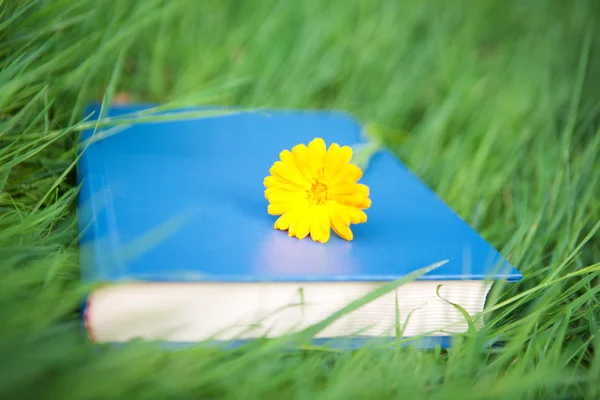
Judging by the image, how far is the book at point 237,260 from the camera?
905 millimetres

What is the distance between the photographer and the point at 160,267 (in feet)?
2.95

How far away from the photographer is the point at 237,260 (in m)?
0.96

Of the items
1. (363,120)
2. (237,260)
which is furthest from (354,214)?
(363,120)

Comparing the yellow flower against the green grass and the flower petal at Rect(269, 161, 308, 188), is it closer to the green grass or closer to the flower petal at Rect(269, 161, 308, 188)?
the flower petal at Rect(269, 161, 308, 188)

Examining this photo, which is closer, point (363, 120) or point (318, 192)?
point (318, 192)

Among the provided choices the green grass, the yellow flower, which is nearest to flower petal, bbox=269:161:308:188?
the yellow flower

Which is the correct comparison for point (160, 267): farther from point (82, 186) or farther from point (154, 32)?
point (154, 32)

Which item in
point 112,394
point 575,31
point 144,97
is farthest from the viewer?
point 575,31

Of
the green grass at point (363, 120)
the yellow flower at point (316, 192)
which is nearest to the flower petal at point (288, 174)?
the yellow flower at point (316, 192)

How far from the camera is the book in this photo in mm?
905

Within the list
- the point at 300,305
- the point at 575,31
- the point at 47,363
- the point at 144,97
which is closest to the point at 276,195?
the point at 300,305

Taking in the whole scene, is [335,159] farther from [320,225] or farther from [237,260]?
[237,260]

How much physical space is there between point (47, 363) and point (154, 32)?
4.27ft

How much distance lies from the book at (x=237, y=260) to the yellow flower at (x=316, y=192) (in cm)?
3
